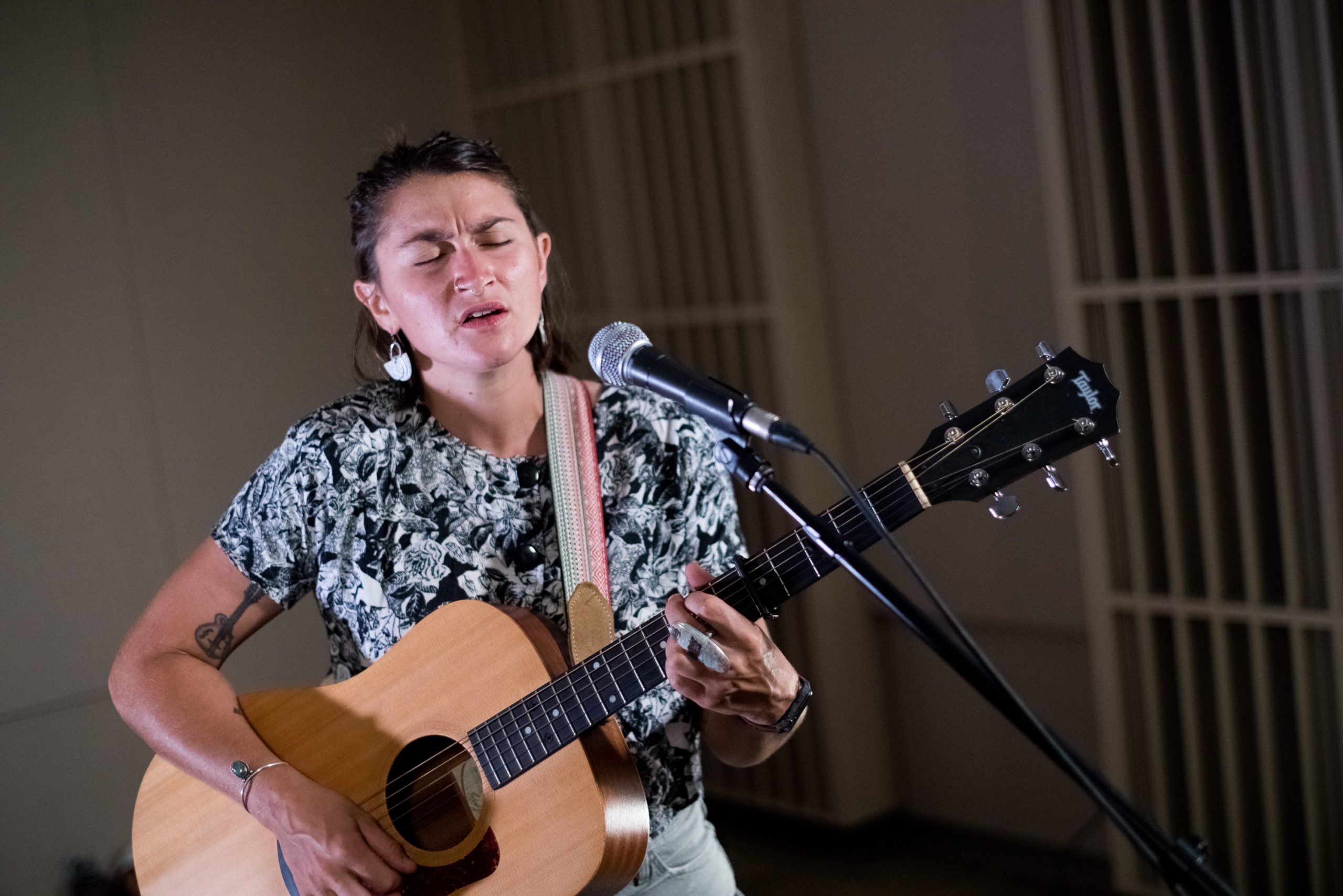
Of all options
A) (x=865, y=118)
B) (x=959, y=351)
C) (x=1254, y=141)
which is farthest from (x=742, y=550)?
(x=865, y=118)

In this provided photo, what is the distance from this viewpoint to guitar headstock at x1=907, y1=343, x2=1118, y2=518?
51.1 inches

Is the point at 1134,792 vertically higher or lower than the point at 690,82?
lower

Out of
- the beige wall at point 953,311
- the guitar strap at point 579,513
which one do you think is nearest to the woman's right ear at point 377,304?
the guitar strap at point 579,513

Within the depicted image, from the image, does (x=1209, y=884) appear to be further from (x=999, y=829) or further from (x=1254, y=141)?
(x=999, y=829)

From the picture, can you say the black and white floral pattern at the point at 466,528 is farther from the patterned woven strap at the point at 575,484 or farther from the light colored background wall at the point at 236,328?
the light colored background wall at the point at 236,328

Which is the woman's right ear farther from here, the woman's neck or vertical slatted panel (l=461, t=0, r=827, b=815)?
vertical slatted panel (l=461, t=0, r=827, b=815)

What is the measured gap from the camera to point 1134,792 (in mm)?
2961

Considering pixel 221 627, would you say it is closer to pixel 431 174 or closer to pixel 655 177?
pixel 431 174

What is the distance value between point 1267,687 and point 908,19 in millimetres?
2007

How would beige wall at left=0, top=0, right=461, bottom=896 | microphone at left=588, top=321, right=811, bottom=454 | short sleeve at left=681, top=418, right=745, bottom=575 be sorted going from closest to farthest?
microphone at left=588, top=321, right=811, bottom=454, short sleeve at left=681, top=418, right=745, bottom=575, beige wall at left=0, top=0, right=461, bottom=896

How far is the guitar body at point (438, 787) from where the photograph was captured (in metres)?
1.61

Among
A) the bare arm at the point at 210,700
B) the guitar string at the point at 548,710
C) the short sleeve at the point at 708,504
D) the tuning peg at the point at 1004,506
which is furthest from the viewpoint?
the short sleeve at the point at 708,504

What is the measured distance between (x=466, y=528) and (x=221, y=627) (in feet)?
1.41

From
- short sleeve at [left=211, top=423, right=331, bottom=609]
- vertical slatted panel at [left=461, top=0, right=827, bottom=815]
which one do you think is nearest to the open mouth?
short sleeve at [left=211, top=423, right=331, bottom=609]
